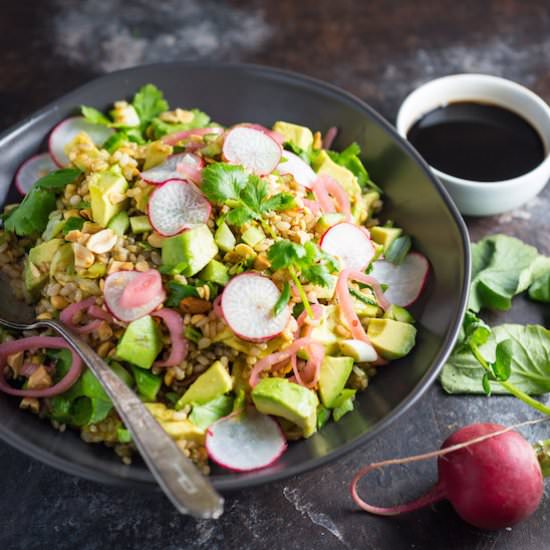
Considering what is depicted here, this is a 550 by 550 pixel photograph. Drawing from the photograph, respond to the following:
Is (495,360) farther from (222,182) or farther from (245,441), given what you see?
(222,182)

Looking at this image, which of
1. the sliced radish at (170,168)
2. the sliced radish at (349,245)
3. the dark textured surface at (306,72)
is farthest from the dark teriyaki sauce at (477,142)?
the sliced radish at (170,168)

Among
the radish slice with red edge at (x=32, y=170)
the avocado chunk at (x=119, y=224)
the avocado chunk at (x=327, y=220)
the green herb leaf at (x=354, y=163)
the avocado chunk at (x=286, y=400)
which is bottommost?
the avocado chunk at (x=286, y=400)

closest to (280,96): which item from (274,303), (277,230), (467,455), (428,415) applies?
(277,230)

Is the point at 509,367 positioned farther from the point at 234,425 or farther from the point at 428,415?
the point at 234,425

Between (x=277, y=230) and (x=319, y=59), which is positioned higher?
(x=277, y=230)

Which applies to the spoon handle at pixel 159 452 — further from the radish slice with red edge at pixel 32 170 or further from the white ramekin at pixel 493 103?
the white ramekin at pixel 493 103

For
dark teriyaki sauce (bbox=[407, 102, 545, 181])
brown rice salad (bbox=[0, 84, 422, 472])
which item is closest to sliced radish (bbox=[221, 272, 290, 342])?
brown rice salad (bbox=[0, 84, 422, 472])

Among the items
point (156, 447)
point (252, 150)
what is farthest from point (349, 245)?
point (156, 447)

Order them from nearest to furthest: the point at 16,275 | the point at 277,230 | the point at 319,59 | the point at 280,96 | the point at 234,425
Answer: the point at 234,425 < the point at 277,230 < the point at 16,275 < the point at 280,96 < the point at 319,59
